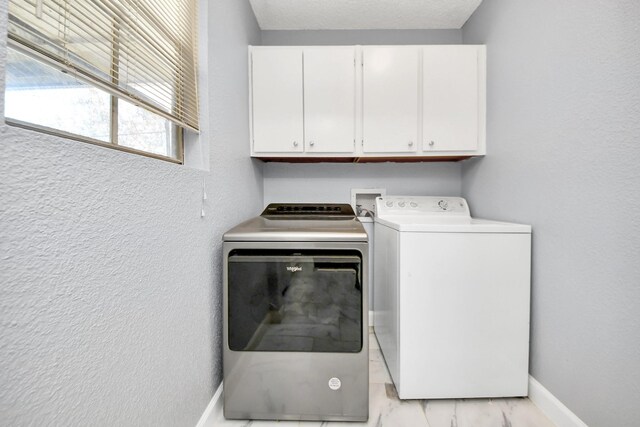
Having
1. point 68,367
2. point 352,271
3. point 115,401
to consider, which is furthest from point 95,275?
point 352,271

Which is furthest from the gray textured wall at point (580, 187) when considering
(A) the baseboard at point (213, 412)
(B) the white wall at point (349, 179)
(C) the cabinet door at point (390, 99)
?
(A) the baseboard at point (213, 412)

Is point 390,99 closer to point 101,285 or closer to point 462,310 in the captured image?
point 462,310

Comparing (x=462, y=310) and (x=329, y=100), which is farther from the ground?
(x=329, y=100)

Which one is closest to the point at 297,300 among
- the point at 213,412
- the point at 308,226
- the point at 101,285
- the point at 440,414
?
the point at 308,226

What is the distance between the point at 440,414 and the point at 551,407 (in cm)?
50

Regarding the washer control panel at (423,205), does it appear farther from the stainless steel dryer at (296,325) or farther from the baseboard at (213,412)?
the baseboard at (213,412)

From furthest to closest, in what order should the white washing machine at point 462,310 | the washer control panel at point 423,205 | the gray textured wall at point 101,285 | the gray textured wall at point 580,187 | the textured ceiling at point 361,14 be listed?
the washer control panel at point 423,205 < the textured ceiling at point 361,14 < the white washing machine at point 462,310 < the gray textured wall at point 580,187 < the gray textured wall at point 101,285

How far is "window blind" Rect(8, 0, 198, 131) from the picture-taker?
1.71ft

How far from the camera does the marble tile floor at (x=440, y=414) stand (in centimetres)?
122

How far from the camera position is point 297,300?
3.93 ft

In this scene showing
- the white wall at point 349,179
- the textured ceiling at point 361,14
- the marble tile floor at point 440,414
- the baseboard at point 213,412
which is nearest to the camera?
the baseboard at point 213,412

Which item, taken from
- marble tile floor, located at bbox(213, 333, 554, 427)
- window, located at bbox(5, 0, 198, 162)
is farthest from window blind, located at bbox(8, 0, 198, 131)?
marble tile floor, located at bbox(213, 333, 554, 427)

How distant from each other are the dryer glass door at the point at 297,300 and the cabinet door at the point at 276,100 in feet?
3.16

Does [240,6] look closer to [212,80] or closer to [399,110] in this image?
[212,80]
